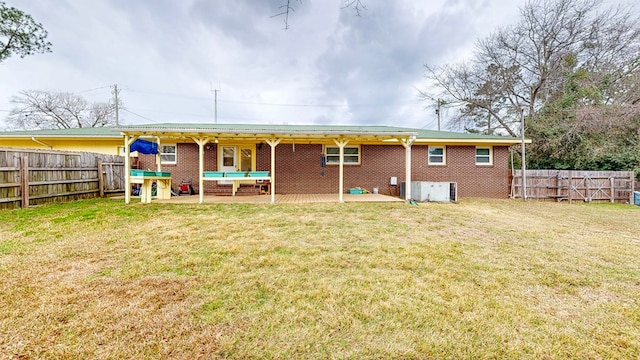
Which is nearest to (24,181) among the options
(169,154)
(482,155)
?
(169,154)

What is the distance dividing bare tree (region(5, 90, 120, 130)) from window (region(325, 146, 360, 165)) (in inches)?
1124

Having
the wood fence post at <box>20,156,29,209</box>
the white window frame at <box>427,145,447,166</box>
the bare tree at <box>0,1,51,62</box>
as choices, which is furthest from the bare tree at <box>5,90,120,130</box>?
the white window frame at <box>427,145,447,166</box>

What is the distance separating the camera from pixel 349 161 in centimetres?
1197

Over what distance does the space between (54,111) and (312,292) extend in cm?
3725

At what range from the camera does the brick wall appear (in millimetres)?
11378

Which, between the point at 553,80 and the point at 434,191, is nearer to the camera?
the point at 434,191

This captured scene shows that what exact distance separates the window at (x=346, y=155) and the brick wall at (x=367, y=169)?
20 cm

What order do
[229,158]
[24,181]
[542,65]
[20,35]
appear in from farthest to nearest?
[542,65], [20,35], [229,158], [24,181]

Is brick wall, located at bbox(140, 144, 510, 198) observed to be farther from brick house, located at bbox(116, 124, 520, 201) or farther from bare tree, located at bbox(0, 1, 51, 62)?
bare tree, located at bbox(0, 1, 51, 62)

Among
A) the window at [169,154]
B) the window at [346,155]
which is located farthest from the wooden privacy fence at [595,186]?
the window at [169,154]

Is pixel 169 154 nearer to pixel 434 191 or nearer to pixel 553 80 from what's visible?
pixel 434 191

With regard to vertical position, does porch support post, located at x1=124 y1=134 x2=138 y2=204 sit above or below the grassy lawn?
above

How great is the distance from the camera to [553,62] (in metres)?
17.3

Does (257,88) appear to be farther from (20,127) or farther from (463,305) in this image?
(20,127)
